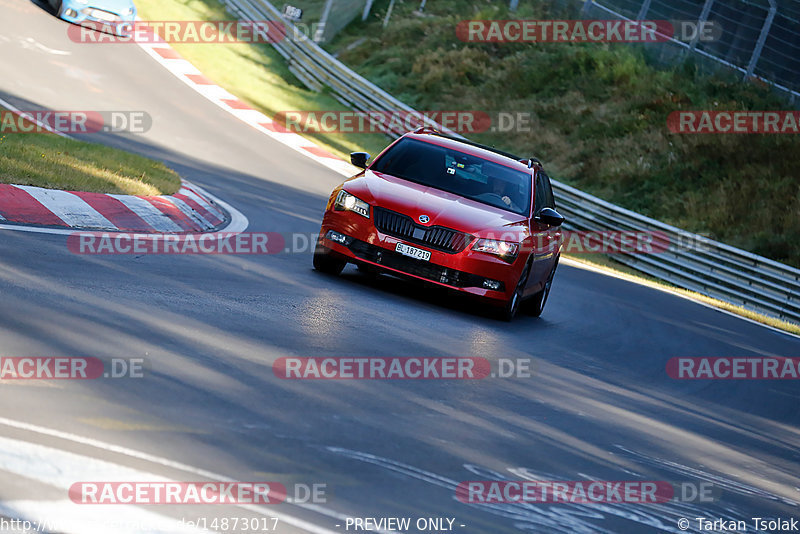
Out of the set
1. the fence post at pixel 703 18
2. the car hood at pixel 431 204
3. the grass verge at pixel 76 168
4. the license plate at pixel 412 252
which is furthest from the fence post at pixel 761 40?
the license plate at pixel 412 252

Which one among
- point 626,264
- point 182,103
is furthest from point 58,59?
point 626,264

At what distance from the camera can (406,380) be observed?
7551mm

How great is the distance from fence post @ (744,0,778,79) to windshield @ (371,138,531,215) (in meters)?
19.3

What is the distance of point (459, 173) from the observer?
472 inches

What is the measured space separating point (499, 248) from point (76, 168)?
4658mm

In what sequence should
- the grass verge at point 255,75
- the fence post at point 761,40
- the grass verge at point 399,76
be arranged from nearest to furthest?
1. the fence post at point 761,40
2. the grass verge at point 255,75
3. the grass verge at point 399,76

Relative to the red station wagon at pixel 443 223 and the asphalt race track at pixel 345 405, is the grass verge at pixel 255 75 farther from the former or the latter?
the asphalt race track at pixel 345 405

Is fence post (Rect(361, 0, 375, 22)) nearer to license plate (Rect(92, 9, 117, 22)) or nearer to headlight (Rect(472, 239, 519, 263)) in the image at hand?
license plate (Rect(92, 9, 117, 22))

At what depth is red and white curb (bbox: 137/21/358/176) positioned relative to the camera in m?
25.2

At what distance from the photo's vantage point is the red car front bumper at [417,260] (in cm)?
1075

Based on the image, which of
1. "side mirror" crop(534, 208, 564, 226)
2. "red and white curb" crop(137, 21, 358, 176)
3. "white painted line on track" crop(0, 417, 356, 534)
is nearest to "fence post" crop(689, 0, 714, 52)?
"red and white curb" crop(137, 21, 358, 176)

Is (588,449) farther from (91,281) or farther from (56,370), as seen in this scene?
(91,281)

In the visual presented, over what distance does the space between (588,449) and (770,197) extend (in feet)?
74.6

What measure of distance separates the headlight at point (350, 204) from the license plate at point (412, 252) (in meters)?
0.45
